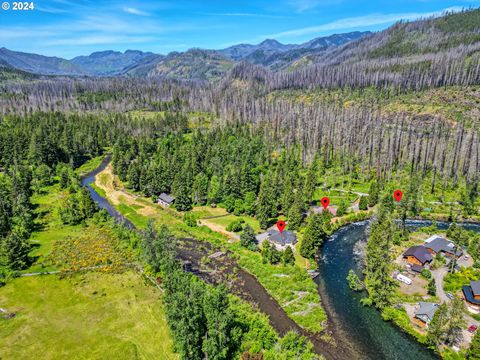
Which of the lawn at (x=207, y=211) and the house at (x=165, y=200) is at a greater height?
the house at (x=165, y=200)

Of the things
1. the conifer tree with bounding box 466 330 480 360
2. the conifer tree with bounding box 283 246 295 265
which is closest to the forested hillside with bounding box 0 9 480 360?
the conifer tree with bounding box 283 246 295 265

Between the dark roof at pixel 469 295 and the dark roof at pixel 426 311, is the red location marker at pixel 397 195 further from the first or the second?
the dark roof at pixel 426 311

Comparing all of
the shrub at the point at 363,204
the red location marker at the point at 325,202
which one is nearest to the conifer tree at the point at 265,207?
the red location marker at the point at 325,202

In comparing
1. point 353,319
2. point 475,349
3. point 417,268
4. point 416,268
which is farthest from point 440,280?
point 475,349

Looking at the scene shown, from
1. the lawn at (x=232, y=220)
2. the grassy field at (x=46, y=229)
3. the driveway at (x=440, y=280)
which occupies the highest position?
the grassy field at (x=46, y=229)

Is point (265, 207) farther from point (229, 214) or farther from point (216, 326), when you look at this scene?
point (216, 326)

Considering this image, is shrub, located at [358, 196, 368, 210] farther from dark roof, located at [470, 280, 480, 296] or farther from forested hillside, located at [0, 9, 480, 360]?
dark roof, located at [470, 280, 480, 296]

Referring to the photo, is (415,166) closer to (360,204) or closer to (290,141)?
(360,204)
